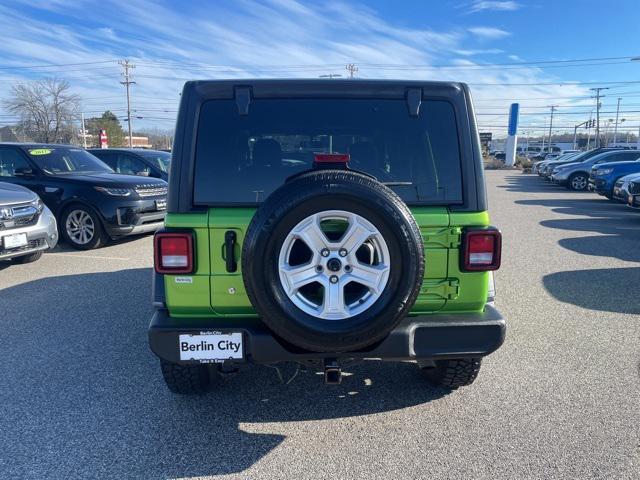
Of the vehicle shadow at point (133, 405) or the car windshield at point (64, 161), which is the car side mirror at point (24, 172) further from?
the vehicle shadow at point (133, 405)

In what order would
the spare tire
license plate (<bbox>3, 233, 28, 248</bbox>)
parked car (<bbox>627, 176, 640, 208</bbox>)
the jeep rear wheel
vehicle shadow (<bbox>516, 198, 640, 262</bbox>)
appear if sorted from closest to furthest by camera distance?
the spare tire
the jeep rear wheel
license plate (<bbox>3, 233, 28, 248</bbox>)
vehicle shadow (<bbox>516, 198, 640, 262</bbox>)
parked car (<bbox>627, 176, 640, 208</bbox>)

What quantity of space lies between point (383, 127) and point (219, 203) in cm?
105

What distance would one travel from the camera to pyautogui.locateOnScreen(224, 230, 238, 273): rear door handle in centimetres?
267

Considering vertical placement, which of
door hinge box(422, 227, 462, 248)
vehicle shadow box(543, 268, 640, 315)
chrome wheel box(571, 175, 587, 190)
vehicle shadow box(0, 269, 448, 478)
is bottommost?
vehicle shadow box(0, 269, 448, 478)

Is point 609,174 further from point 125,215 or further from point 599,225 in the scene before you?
point 125,215


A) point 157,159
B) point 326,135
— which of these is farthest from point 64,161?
point 326,135

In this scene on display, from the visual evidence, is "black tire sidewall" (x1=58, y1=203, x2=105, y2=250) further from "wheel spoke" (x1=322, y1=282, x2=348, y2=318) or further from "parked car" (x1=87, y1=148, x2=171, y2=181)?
"wheel spoke" (x1=322, y1=282, x2=348, y2=318)

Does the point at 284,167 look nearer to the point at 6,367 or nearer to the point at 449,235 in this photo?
the point at 449,235

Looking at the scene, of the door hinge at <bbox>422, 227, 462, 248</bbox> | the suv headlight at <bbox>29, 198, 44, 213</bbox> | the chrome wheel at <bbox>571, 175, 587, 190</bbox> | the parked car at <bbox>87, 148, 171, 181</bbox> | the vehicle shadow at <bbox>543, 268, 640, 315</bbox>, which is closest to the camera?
the door hinge at <bbox>422, 227, 462, 248</bbox>

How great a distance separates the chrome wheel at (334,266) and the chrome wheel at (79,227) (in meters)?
6.71

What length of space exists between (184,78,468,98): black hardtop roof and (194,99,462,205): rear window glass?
52 millimetres

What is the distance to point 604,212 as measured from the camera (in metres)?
13.2

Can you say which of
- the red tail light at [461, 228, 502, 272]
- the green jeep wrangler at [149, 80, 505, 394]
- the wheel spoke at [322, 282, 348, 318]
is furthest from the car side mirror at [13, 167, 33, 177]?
the red tail light at [461, 228, 502, 272]

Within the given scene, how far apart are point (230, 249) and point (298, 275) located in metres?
0.45
